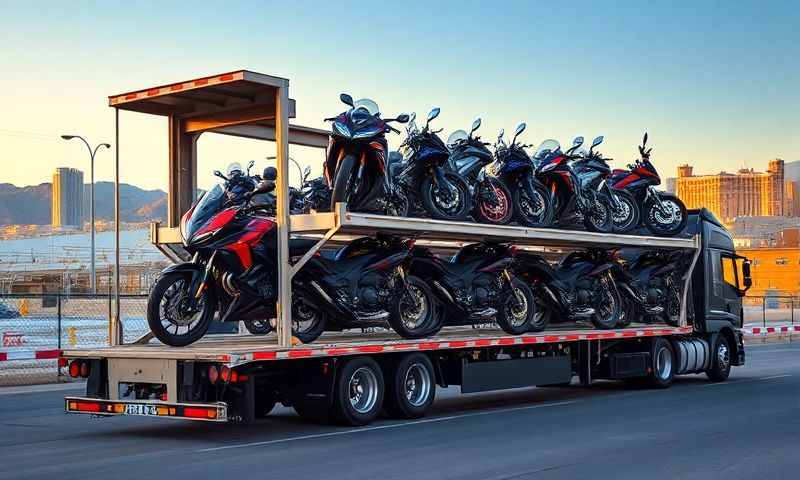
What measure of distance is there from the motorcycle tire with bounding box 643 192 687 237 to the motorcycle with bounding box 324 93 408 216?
6.85 metres

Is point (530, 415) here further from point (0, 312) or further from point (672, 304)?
point (0, 312)

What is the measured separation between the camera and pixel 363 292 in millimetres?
14266

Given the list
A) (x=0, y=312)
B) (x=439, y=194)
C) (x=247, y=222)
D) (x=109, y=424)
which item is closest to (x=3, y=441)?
(x=109, y=424)

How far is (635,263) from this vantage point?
787 inches

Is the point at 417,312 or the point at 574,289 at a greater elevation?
the point at 574,289

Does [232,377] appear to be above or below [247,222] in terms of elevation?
below

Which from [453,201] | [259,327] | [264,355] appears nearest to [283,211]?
[264,355]

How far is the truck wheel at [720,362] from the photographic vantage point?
Answer: 20375mm

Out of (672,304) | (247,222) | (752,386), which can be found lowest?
(752,386)

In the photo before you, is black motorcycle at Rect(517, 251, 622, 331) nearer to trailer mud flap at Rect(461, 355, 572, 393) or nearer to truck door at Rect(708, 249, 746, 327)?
trailer mud flap at Rect(461, 355, 572, 393)

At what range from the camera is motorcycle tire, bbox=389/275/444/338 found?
47.8ft

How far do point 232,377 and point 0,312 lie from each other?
32564mm

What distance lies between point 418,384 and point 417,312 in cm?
116

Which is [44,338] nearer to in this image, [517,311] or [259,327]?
[259,327]
